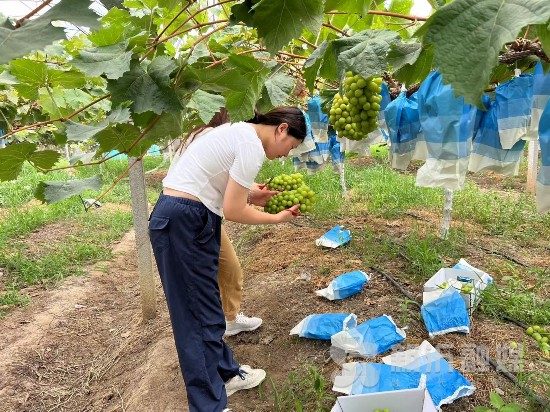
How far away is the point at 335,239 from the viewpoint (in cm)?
498

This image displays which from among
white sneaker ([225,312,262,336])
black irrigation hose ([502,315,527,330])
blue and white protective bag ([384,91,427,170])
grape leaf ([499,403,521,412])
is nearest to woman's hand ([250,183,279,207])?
blue and white protective bag ([384,91,427,170])

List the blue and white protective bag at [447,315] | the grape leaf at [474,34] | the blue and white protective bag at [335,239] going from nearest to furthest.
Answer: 1. the grape leaf at [474,34]
2. the blue and white protective bag at [447,315]
3. the blue and white protective bag at [335,239]

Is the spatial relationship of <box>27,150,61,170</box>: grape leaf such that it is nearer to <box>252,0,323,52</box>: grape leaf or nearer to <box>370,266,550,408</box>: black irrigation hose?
<box>252,0,323,52</box>: grape leaf

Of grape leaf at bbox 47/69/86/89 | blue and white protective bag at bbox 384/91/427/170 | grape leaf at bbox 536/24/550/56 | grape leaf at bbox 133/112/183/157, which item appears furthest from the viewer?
blue and white protective bag at bbox 384/91/427/170

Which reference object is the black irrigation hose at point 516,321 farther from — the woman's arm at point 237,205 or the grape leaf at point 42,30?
the grape leaf at point 42,30

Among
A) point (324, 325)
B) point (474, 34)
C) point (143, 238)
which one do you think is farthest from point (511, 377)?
point (143, 238)

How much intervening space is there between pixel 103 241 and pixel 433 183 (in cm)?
571

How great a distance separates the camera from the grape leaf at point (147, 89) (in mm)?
1062

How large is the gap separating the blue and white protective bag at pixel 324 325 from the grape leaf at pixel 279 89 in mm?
1997

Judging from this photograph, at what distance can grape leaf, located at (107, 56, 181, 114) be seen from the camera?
106cm

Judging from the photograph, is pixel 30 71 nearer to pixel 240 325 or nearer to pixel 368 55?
pixel 368 55

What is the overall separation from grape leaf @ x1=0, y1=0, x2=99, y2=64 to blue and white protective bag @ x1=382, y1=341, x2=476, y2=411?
93.8 inches

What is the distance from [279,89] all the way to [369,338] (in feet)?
6.42

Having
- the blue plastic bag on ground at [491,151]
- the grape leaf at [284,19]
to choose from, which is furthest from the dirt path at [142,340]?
the grape leaf at [284,19]
